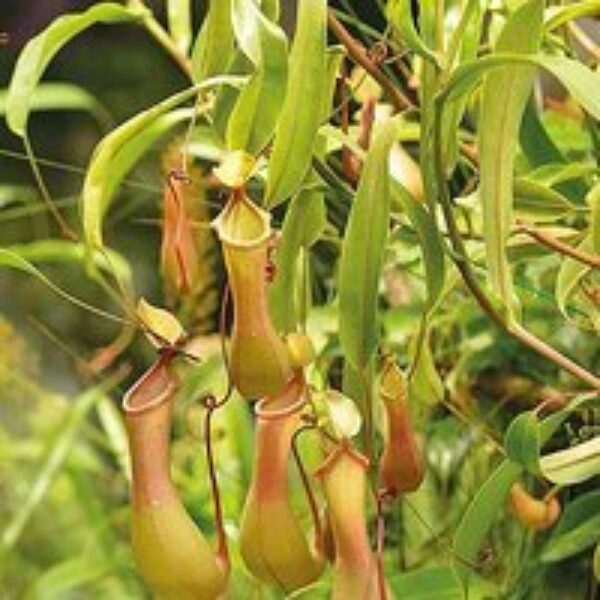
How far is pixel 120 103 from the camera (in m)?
2.44

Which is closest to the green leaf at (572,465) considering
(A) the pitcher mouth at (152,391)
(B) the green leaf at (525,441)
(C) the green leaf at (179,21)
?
(B) the green leaf at (525,441)

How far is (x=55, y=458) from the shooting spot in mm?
1288

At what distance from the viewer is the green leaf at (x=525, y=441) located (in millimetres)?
588

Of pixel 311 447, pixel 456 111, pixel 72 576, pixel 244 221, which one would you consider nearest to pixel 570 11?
pixel 456 111

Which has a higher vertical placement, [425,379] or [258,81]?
[258,81]

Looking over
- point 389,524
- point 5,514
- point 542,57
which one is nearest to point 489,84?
point 542,57

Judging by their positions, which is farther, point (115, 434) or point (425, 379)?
point (115, 434)

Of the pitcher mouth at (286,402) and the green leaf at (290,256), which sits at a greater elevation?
the green leaf at (290,256)

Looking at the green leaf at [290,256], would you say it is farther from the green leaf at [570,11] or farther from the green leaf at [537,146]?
the green leaf at [537,146]

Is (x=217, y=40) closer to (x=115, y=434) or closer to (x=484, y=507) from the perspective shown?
(x=484, y=507)

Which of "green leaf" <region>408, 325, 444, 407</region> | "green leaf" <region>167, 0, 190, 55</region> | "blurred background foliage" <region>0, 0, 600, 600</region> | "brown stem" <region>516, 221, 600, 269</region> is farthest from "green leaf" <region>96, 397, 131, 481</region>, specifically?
"brown stem" <region>516, 221, 600, 269</region>

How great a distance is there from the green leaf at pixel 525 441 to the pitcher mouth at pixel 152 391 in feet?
0.41

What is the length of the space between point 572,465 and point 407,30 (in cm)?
18

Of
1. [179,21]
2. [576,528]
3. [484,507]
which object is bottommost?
[576,528]
